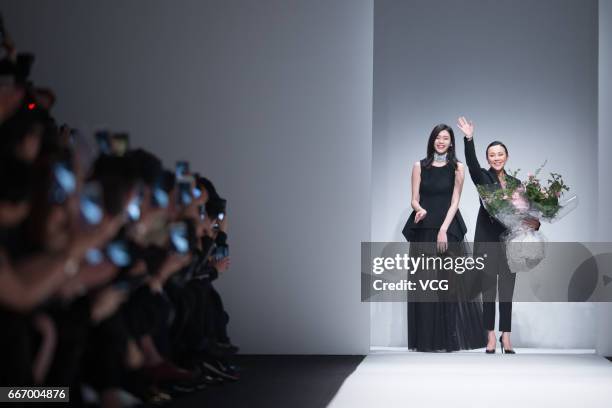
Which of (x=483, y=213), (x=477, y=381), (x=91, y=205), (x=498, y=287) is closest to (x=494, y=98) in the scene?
(x=483, y=213)

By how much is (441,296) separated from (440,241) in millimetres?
425

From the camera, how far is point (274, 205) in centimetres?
622

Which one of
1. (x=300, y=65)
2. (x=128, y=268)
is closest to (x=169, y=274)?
(x=128, y=268)

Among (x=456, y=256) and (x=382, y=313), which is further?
(x=382, y=313)

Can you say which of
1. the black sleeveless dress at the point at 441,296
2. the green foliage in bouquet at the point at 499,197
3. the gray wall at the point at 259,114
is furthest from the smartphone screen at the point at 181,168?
the black sleeveless dress at the point at 441,296

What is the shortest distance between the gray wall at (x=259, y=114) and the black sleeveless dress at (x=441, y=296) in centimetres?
64

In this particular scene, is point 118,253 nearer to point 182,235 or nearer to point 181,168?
point 182,235

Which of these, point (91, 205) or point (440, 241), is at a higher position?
point (91, 205)

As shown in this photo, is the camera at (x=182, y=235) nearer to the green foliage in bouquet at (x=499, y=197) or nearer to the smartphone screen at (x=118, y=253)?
the smartphone screen at (x=118, y=253)

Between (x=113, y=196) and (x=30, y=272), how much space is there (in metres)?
0.38

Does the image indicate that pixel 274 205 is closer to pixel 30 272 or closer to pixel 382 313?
pixel 382 313

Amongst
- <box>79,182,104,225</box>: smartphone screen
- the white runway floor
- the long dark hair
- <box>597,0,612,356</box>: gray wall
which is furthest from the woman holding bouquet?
<box>79,182,104,225</box>: smartphone screen

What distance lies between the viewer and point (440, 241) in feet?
22.0

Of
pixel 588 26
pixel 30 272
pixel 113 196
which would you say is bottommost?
pixel 30 272
